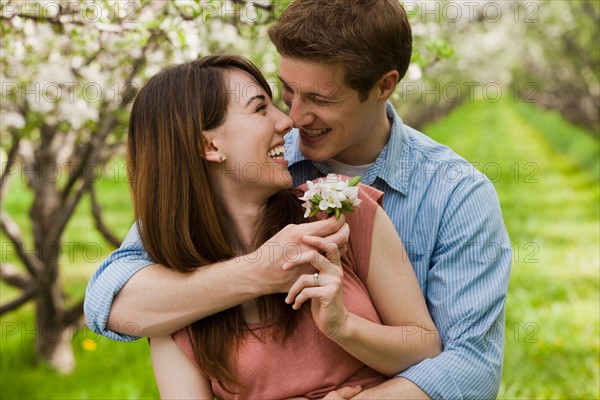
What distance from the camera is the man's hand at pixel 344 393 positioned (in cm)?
249

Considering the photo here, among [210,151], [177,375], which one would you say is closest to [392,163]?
[210,151]

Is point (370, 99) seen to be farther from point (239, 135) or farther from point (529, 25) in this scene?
point (529, 25)

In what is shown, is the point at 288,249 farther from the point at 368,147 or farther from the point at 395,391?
the point at 368,147

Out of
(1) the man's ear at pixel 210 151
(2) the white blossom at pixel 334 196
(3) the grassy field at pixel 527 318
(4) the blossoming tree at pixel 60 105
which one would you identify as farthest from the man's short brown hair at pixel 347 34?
(3) the grassy field at pixel 527 318

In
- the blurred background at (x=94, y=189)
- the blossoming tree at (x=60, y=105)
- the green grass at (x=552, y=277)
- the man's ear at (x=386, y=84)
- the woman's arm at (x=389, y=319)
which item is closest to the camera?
the woman's arm at (x=389, y=319)

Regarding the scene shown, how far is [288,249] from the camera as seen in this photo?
2391 millimetres

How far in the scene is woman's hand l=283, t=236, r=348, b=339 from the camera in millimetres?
2295

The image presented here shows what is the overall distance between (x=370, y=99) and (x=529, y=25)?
17934 mm

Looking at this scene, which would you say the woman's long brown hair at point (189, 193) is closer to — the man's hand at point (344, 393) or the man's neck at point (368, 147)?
the man's hand at point (344, 393)

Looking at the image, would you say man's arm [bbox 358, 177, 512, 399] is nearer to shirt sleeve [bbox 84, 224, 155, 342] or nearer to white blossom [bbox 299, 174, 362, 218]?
white blossom [bbox 299, 174, 362, 218]

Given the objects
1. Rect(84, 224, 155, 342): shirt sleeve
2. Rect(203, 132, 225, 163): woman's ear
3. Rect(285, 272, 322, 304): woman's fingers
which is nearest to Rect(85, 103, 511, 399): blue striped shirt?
Rect(84, 224, 155, 342): shirt sleeve

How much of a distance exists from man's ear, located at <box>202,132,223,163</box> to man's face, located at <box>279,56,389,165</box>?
0.40 metres

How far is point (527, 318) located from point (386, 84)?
3.79 m

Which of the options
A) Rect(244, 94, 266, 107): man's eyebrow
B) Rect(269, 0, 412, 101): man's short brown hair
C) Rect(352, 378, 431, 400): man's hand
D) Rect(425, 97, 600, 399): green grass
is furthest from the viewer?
Rect(425, 97, 600, 399): green grass
